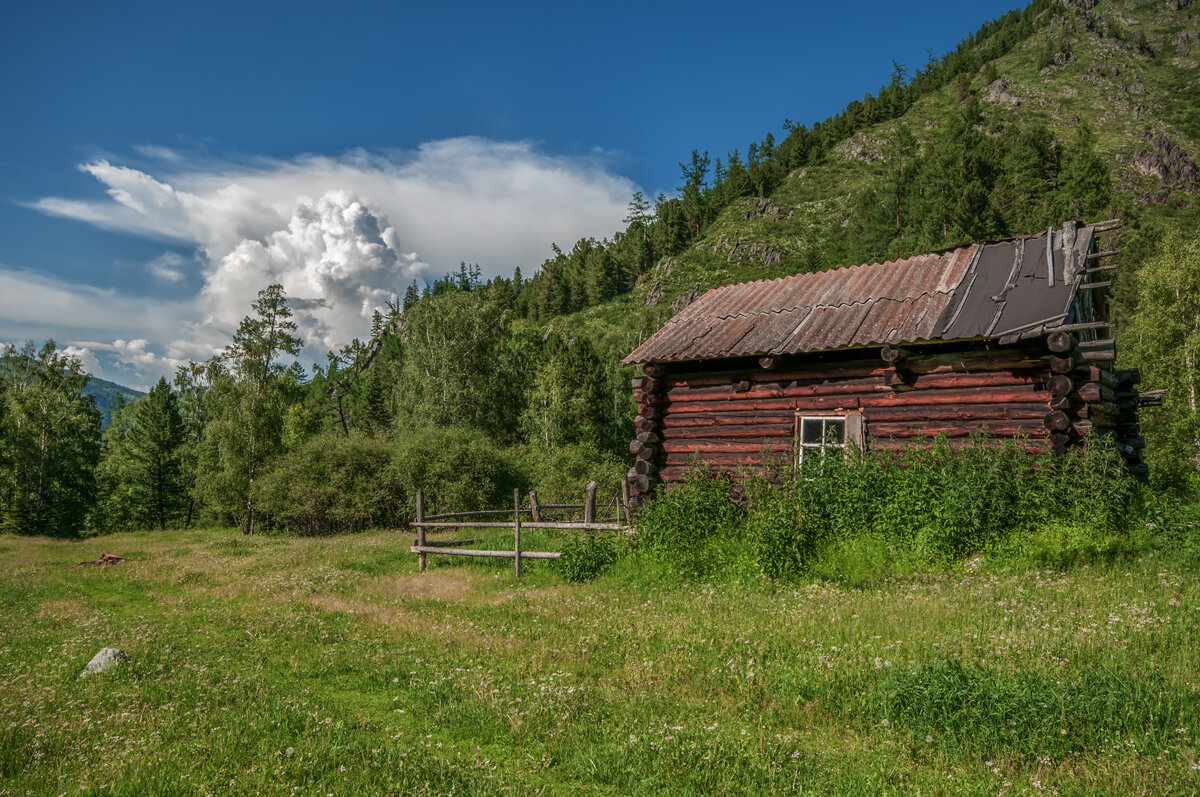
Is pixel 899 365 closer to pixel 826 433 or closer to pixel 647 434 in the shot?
pixel 826 433

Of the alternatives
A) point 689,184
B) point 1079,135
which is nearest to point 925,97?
point 689,184

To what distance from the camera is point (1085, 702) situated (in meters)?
4.44

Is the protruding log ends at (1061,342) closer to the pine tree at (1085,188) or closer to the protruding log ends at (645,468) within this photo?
the protruding log ends at (645,468)

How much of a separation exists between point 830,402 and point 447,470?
2500 centimetres

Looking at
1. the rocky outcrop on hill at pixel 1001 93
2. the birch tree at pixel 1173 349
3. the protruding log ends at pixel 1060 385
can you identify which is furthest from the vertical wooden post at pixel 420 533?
the rocky outcrop on hill at pixel 1001 93

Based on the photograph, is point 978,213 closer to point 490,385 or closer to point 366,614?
point 490,385

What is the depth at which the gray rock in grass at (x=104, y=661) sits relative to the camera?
7.59m

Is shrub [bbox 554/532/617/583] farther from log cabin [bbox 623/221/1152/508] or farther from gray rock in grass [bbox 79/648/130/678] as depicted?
gray rock in grass [bbox 79/648/130/678]

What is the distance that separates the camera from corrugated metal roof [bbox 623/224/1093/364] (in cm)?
1180

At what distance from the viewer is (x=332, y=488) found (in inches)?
1342

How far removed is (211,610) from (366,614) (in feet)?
11.1

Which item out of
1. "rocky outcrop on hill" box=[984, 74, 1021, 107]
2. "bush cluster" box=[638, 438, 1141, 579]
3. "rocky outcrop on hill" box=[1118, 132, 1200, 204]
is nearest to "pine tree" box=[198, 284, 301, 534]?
"bush cluster" box=[638, 438, 1141, 579]

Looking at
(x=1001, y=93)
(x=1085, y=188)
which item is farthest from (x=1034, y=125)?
(x=1001, y=93)

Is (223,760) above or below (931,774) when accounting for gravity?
below
